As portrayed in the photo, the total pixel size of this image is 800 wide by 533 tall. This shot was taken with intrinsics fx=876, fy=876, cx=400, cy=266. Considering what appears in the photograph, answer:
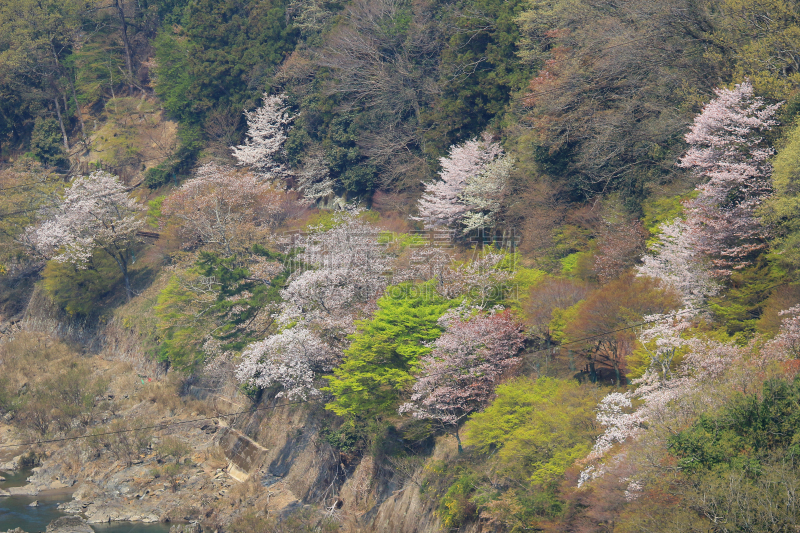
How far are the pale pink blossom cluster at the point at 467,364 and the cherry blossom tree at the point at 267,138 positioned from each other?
27352mm

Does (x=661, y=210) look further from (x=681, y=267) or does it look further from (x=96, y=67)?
(x=96, y=67)

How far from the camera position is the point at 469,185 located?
134ft

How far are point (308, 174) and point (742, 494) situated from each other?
126ft

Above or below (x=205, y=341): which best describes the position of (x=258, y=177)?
above

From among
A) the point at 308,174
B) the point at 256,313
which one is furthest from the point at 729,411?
the point at 308,174

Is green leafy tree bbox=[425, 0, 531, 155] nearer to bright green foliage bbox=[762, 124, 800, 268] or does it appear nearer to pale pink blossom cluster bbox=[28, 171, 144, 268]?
bright green foliage bbox=[762, 124, 800, 268]

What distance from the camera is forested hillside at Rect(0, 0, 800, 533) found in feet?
75.7

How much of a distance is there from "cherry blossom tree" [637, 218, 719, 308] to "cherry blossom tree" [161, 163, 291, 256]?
23.2 metres

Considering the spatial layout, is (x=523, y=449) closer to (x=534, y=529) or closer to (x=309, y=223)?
(x=534, y=529)

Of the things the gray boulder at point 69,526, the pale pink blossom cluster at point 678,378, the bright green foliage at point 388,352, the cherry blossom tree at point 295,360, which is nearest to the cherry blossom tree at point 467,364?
the bright green foliage at point 388,352

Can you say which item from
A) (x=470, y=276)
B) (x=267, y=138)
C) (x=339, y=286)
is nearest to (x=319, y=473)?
(x=339, y=286)

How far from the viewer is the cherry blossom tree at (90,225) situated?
51281 millimetres

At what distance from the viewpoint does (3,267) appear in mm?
57625

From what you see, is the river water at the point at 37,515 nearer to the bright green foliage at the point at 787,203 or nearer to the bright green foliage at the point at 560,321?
the bright green foliage at the point at 560,321
